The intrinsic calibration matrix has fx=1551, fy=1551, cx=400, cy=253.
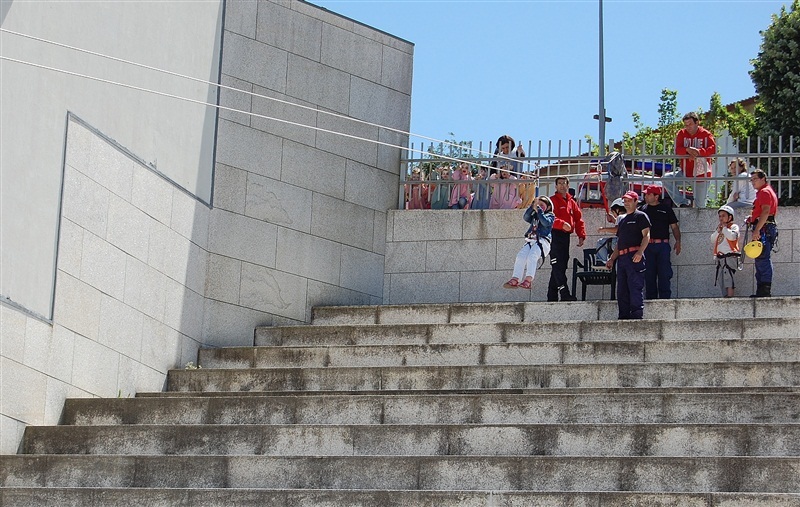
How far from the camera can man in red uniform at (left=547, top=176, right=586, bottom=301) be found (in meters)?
16.9

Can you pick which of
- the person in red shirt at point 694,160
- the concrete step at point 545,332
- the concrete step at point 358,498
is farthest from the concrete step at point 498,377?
the person in red shirt at point 694,160

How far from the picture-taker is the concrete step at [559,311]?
612 inches

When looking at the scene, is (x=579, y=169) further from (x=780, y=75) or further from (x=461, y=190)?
(x=780, y=75)

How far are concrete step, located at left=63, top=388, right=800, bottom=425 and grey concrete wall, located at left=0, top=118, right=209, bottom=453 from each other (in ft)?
1.90

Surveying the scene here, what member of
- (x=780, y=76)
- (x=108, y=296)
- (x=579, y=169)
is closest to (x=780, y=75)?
(x=780, y=76)

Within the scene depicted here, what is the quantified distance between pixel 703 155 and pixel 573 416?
631cm

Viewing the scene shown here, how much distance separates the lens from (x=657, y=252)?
54.8ft

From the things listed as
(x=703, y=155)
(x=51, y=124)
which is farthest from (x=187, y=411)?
(x=703, y=155)

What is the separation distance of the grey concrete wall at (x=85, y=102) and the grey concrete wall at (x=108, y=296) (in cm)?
21

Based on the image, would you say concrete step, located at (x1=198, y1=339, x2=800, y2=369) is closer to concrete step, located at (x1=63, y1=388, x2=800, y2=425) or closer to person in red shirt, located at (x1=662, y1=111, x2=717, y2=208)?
concrete step, located at (x1=63, y1=388, x2=800, y2=425)

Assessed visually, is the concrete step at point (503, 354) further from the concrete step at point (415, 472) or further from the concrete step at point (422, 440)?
the concrete step at point (415, 472)

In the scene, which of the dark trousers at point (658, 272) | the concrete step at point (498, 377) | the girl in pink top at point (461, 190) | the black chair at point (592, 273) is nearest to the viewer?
the concrete step at point (498, 377)

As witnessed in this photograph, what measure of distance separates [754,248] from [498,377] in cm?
383

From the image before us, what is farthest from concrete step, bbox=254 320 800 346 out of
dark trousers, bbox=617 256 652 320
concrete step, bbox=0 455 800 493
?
concrete step, bbox=0 455 800 493
